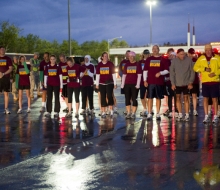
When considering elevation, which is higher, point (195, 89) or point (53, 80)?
point (53, 80)

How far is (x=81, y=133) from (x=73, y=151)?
2.57m

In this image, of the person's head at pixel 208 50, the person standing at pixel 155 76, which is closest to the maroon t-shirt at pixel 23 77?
the person standing at pixel 155 76

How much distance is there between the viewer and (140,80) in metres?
15.9

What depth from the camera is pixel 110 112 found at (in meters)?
16.9

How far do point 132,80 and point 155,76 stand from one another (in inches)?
32.9

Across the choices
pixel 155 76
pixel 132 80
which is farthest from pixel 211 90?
pixel 132 80

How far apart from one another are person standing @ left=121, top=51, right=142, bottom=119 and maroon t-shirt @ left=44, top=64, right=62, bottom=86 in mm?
2126

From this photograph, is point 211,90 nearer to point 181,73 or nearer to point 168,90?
point 181,73

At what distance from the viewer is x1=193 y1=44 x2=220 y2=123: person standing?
1422cm

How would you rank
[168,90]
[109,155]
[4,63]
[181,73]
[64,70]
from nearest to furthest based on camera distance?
1. [109,155]
2. [181,73]
3. [168,90]
4. [4,63]
5. [64,70]

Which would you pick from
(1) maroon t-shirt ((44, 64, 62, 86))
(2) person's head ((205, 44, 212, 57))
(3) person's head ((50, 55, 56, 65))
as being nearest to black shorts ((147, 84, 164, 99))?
(2) person's head ((205, 44, 212, 57))

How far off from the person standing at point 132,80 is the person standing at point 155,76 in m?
0.40

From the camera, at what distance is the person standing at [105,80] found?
16.4 meters

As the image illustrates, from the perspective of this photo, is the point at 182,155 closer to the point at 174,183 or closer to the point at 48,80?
the point at 174,183
